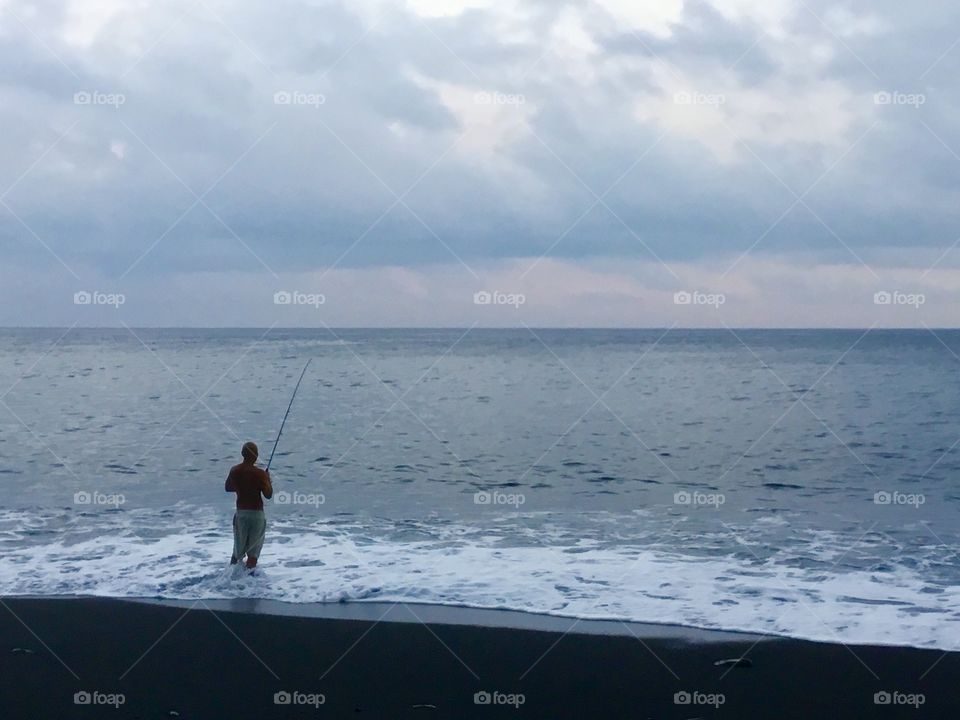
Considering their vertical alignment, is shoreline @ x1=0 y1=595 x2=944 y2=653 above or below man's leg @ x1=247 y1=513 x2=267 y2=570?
below

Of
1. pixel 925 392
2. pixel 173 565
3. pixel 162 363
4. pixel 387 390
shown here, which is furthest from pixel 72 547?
pixel 162 363

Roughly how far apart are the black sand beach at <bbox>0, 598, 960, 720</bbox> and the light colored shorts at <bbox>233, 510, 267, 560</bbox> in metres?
1.29

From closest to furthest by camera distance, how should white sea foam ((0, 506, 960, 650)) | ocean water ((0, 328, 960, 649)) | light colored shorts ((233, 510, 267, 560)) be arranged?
white sea foam ((0, 506, 960, 650))
ocean water ((0, 328, 960, 649))
light colored shorts ((233, 510, 267, 560))

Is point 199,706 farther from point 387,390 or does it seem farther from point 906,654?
point 387,390

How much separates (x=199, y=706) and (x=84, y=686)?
0.97 metres

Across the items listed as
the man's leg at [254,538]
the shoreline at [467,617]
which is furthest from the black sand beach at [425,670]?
the man's leg at [254,538]

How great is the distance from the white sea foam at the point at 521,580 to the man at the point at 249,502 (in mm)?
273

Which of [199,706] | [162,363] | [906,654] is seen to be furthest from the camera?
[162,363]

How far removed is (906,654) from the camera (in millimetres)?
7219

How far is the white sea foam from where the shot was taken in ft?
27.3

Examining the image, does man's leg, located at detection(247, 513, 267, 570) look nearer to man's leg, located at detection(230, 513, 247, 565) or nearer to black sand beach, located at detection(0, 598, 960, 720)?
man's leg, located at detection(230, 513, 247, 565)

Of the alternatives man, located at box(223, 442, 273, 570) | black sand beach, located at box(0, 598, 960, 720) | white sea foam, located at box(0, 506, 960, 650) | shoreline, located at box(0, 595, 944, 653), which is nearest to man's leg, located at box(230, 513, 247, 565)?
man, located at box(223, 442, 273, 570)

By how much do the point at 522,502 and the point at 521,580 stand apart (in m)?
5.49

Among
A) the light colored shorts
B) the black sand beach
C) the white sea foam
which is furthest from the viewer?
the light colored shorts
